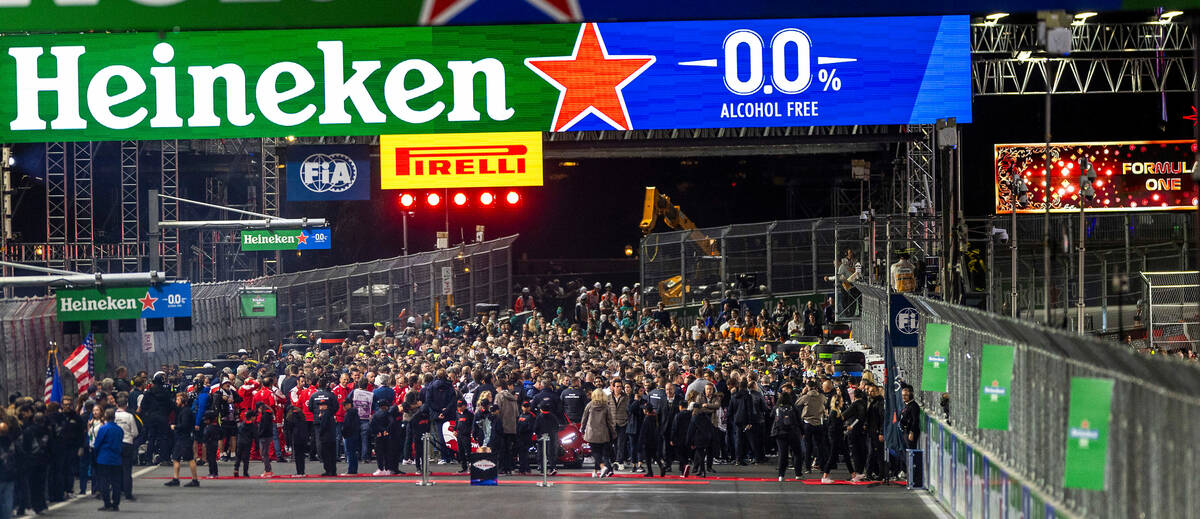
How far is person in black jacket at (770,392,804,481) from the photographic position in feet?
62.4

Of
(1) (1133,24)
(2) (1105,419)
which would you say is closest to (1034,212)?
(1) (1133,24)

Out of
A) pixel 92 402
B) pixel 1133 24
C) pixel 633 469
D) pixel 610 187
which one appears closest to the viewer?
pixel 92 402

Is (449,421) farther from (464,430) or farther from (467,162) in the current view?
(467,162)

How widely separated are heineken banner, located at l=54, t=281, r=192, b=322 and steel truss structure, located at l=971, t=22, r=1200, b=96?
20802 millimetres

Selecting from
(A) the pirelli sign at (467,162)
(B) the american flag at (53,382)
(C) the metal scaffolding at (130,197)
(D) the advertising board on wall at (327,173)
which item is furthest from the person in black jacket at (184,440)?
(C) the metal scaffolding at (130,197)

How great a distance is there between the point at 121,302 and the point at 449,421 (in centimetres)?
569

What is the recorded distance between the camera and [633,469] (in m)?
20.6

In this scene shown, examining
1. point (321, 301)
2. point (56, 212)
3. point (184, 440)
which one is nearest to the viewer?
point (184, 440)

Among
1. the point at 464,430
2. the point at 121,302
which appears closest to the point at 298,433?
the point at 464,430

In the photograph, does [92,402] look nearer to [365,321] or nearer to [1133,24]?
[365,321]

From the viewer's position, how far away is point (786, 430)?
19047 mm

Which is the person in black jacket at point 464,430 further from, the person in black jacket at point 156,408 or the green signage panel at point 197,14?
the green signage panel at point 197,14

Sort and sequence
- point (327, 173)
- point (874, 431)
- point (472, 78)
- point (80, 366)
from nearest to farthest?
point (472, 78)
point (874, 431)
point (327, 173)
point (80, 366)

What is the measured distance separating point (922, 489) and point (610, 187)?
103 feet
